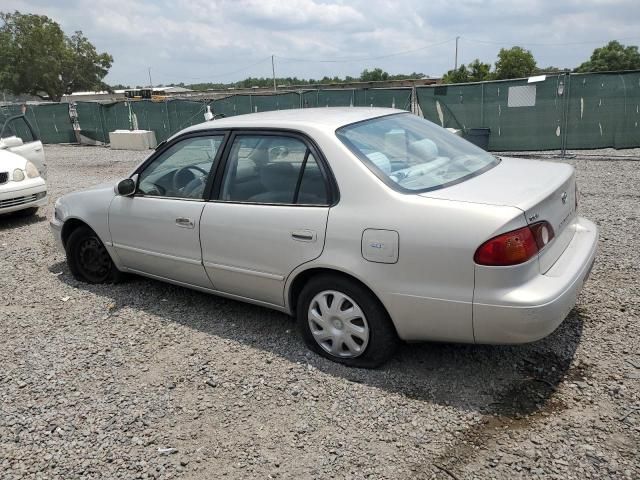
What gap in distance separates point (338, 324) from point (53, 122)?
892 inches

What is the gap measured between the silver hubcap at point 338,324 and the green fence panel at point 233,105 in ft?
48.5

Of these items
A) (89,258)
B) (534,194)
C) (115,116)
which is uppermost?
(115,116)

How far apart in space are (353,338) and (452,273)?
2.84 ft

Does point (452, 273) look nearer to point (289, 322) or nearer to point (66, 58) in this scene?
point (289, 322)

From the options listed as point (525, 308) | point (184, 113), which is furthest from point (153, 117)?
point (525, 308)

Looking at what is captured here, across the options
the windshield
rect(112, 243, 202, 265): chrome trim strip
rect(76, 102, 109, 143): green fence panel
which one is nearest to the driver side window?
rect(112, 243, 202, 265): chrome trim strip

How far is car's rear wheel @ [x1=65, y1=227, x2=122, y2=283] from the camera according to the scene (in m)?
4.90

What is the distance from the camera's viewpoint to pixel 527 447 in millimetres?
2555

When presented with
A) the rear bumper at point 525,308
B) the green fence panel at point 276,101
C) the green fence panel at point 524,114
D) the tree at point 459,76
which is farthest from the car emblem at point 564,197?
the tree at point 459,76

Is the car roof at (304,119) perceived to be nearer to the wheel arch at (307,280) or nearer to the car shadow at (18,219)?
the wheel arch at (307,280)

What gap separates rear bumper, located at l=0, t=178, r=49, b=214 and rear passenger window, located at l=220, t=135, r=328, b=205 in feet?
17.8

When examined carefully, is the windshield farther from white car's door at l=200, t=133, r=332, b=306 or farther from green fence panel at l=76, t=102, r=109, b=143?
green fence panel at l=76, t=102, r=109, b=143

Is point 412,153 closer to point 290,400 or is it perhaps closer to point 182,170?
point 290,400

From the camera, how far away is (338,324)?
330cm
